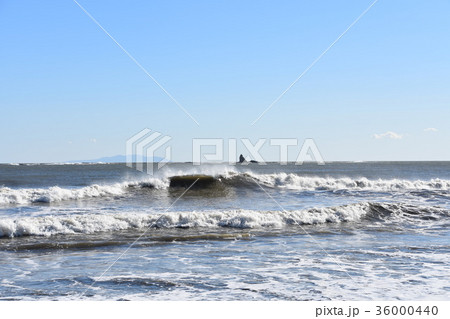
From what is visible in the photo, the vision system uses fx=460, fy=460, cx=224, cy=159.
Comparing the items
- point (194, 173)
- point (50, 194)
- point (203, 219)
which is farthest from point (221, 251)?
point (194, 173)

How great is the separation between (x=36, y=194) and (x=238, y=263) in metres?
15.8

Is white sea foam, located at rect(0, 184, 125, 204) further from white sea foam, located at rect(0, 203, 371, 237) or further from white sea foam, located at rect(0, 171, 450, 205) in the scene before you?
white sea foam, located at rect(0, 203, 371, 237)

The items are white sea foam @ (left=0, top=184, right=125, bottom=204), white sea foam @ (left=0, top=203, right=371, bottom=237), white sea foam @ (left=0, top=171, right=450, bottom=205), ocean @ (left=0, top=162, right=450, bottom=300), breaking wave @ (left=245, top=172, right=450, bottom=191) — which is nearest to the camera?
ocean @ (left=0, top=162, right=450, bottom=300)

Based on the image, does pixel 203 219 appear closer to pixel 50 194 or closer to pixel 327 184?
pixel 50 194

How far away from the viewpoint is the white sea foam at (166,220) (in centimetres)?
1284

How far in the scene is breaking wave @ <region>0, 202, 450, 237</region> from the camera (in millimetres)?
12922

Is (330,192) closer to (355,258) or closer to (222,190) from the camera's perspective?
(222,190)

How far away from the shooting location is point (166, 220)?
14438 mm

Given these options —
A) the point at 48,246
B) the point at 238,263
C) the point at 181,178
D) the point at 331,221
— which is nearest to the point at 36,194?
the point at 181,178

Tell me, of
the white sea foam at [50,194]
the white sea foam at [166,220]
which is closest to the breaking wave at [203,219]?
the white sea foam at [166,220]

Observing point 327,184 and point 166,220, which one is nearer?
point 166,220

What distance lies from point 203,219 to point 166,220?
3.85 feet

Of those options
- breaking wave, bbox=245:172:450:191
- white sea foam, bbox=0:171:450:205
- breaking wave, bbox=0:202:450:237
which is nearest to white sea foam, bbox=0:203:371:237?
breaking wave, bbox=0:202:450:237

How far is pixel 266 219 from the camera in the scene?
14.8 meters
